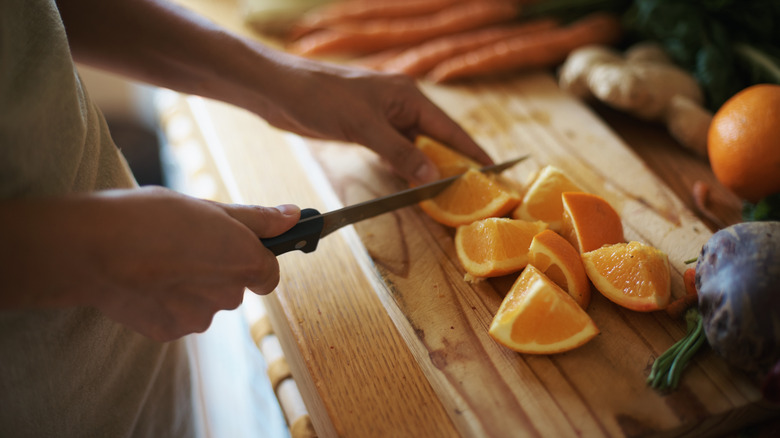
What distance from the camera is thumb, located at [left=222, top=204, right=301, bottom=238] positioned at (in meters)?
0.90

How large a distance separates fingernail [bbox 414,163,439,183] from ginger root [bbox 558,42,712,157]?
0.60m

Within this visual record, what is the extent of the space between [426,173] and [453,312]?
1.17 ft

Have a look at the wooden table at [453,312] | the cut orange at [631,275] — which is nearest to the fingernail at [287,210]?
the wooden table at [453,312]

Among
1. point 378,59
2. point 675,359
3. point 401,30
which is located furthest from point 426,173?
point 401,30

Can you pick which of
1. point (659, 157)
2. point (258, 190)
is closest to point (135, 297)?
point (258, 190)

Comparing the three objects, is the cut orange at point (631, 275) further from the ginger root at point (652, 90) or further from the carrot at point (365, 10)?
the carrot at point (365, 10)

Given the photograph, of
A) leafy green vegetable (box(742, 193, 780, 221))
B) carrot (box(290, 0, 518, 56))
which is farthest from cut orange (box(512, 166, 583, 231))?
carrot (box(290, 0, 518, 56))

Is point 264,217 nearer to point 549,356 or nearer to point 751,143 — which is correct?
point 549,356

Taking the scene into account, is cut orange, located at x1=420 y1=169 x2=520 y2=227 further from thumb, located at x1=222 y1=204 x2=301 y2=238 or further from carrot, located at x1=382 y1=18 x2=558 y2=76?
carrot, located at x1=382 y1=18 x2=558 y2=76

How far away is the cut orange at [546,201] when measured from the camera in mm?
1167

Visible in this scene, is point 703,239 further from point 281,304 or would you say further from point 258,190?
point 258,190

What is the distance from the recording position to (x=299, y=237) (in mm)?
993

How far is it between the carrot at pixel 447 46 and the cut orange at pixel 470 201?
2.15 feet

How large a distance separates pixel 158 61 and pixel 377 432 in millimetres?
886
